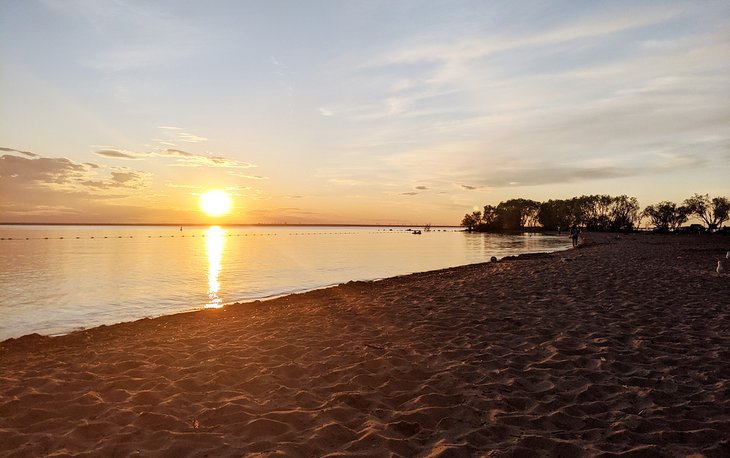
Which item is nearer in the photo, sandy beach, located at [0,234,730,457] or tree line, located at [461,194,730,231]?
sandy beach, located at [0,234,730,457]

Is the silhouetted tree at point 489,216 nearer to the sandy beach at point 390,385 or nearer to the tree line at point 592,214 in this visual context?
the tree line at point 592,214

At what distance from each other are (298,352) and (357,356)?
4.31 feet

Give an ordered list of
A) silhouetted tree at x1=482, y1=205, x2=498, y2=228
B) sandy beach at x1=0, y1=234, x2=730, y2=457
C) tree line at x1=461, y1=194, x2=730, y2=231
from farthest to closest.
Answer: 1. silhouetted tree at x1=482, y1=205, x2=498, y2=228
2. tree line at x1=461, y1=194, x2=730, y2=231
3. sandy beach at x1=0, y1=234, x2=730, y2=457

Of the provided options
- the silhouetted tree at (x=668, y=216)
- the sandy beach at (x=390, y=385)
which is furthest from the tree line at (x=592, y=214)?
the sandy beach at (x=390, y=385)

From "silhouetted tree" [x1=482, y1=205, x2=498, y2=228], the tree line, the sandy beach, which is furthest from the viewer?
"silhouetted tree" [x1=482, y1=205, x2=498, y2=228]

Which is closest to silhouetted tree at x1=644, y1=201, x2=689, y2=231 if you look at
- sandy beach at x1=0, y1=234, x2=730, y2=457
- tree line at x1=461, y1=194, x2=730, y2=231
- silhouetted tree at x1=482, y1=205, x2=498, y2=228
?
tree line at x1=461, y1=194, x2=730, y2=231

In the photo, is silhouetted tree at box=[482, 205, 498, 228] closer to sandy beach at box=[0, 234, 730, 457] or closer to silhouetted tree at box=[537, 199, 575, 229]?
silhouetted tree at box=[537, 199, 575, 229]

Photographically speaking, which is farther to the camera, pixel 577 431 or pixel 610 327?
pixel 610 327

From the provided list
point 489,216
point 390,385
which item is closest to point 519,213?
point 489,216

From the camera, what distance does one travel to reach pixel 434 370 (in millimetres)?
6941

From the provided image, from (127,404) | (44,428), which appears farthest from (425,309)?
(44,428)

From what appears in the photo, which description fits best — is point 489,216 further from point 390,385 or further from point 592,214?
point 390,385

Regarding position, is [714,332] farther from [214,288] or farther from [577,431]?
[214,288]

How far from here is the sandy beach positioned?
15.5 feet
